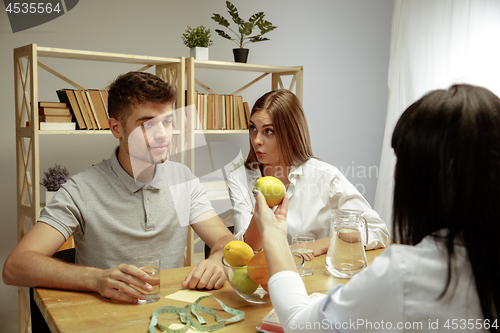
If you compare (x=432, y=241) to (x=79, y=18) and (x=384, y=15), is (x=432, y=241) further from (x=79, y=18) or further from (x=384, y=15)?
(x=384, y=15)

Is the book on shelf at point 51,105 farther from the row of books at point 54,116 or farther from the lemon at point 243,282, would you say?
the lemon at point 243,282

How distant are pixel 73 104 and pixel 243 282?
190 cm

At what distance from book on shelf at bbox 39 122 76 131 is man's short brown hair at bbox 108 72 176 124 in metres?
0.90

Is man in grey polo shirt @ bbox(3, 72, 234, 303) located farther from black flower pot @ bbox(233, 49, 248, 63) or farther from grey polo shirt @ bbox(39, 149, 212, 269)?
black flower pot @ bbox(233, 49, 248, 63)

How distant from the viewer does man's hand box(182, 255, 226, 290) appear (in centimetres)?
115

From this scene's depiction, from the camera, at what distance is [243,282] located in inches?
40.1

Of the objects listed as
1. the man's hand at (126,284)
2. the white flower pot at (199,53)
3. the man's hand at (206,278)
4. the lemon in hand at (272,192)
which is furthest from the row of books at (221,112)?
the man's hand at (126,284)

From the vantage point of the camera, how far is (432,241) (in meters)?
0.68

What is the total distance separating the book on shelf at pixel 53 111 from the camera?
238 centimetres

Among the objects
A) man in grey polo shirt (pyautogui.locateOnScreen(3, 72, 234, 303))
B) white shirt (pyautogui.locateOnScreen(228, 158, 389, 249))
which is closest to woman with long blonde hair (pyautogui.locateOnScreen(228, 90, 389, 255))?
white shirt (pyautogui.locateOnScreen(228, 158, 389, 249))

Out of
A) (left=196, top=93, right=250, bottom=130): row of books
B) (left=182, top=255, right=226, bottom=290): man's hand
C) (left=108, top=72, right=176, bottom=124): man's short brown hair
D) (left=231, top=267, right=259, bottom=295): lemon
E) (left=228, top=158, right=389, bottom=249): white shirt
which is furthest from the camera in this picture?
(left=196, top=93, right=250, bottom=130): row of books

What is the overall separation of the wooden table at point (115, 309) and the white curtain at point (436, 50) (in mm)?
2357

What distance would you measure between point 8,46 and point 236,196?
1.80m

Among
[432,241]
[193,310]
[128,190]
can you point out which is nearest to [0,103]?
[128,190]
